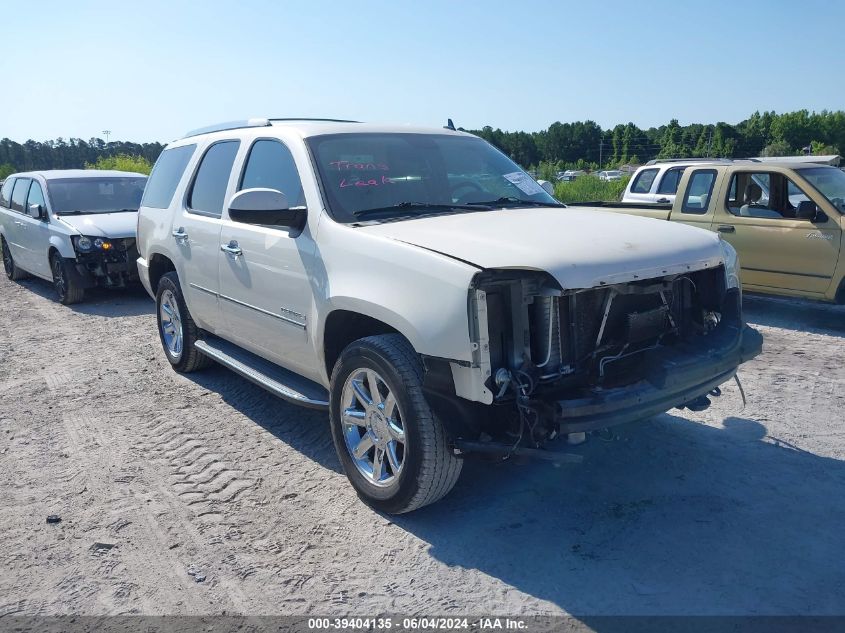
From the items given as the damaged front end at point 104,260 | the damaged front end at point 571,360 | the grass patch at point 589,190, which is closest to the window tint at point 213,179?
the damaged front end at point 571,360

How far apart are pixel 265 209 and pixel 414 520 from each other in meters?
1.84

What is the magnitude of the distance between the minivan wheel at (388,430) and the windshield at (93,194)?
8141 mm

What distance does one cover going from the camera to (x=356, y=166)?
13.8 feet

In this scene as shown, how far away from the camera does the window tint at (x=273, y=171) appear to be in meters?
4.22

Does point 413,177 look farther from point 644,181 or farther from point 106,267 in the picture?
point 644,181

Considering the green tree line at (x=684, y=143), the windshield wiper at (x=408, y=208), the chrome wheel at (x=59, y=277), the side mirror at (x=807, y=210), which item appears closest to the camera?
the windshield wiper at (x=408, y=208)

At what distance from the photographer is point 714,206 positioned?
837 centimetres

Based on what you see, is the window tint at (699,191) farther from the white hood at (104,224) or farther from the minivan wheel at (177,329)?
the white hood at (104,224)

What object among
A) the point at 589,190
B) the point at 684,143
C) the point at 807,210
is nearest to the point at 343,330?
the point at 807,210

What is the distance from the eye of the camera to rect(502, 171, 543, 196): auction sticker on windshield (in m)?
4.73

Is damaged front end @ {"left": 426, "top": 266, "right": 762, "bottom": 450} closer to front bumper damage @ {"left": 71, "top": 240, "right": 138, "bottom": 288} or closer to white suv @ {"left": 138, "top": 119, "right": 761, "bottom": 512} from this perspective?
white suv @ {"left": 138, "top": 119, "right": 761, "bottom": 512}

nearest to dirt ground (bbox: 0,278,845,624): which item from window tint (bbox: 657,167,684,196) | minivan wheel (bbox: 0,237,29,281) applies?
window tint (bbox: 657,167,684,196)

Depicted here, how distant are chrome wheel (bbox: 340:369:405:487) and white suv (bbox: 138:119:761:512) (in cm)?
1

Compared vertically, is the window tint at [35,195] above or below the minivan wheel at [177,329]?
above
